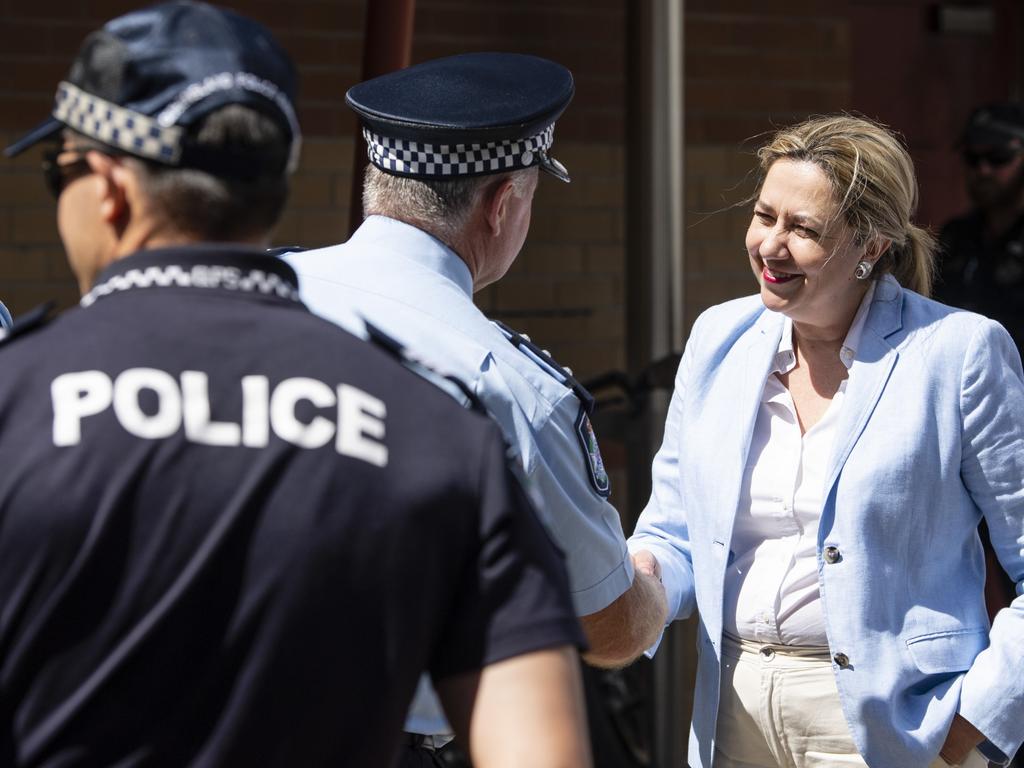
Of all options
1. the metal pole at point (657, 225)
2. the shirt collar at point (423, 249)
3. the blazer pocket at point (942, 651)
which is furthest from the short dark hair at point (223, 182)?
the metal pole at point (657, 225)

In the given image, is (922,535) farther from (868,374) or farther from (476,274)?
(476,274)

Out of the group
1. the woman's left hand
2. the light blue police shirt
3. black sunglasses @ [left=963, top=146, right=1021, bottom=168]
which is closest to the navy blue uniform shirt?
the light blue police shirt

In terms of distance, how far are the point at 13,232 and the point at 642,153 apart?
5.93ft

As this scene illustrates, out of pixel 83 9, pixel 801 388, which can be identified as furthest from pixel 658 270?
pixel 83 9

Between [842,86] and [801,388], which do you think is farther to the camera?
[842,86]

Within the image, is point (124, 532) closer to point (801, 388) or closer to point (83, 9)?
point (801, 388)

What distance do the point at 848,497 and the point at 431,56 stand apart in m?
2.72

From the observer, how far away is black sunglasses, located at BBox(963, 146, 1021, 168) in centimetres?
488

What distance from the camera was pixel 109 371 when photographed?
120 centimetres

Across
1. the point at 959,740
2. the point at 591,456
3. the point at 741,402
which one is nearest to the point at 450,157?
the point at 591,456

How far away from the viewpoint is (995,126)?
4.93 m

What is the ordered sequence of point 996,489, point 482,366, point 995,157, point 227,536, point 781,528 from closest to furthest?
point 227,536 < point 482,366 < point 996,489 < point 781,528 < point 995,157

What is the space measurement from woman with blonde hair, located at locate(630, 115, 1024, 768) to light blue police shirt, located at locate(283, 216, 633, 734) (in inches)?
→ 19.2

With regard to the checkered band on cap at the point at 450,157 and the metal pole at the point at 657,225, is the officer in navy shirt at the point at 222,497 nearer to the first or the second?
the checkered band on cap at the point at 450,157
